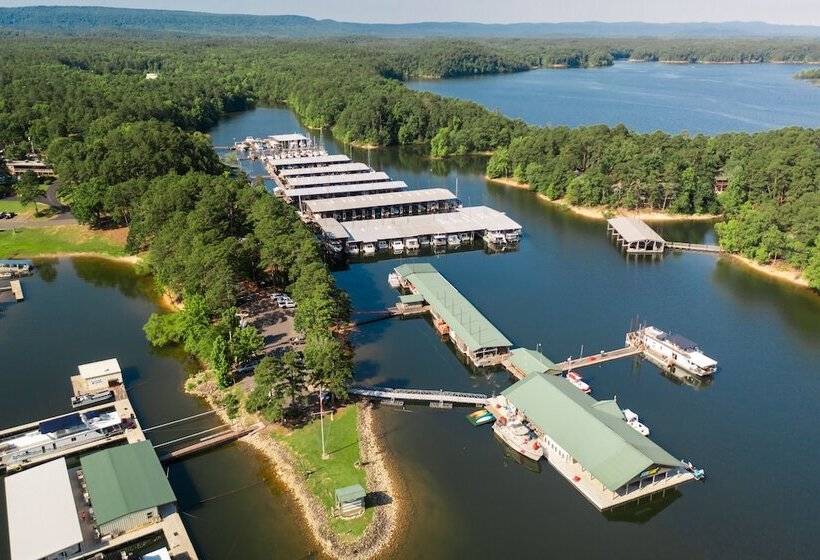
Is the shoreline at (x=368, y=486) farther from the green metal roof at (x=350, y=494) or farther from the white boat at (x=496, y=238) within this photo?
the white boat at (x=496, y=238)

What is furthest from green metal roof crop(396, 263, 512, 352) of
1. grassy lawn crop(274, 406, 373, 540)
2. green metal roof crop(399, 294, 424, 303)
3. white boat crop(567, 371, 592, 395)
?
grassy lawn crop(274, 406, 373, 540)

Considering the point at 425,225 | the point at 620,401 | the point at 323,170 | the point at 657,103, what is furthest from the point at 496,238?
the point at 657,103

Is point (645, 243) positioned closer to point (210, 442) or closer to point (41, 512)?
point (210, 442)

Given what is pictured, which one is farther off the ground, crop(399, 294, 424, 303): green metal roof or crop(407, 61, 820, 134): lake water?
crop(407, 61, 820, 134): lake water

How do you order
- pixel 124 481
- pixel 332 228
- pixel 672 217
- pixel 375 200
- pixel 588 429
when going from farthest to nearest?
1. pixel 672 217
2. pixel 375 200
3. pixel 332 228
4. pixel 588 429
5. pixel 124 481

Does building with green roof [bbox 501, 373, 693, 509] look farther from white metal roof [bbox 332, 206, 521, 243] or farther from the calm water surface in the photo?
white metal roof [bbox 332, 206, 521, 243]

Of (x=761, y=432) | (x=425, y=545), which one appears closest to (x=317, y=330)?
(x=425, y=545)

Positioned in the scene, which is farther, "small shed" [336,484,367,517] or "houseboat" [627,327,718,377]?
"houseboat" [627,327,718,377]
